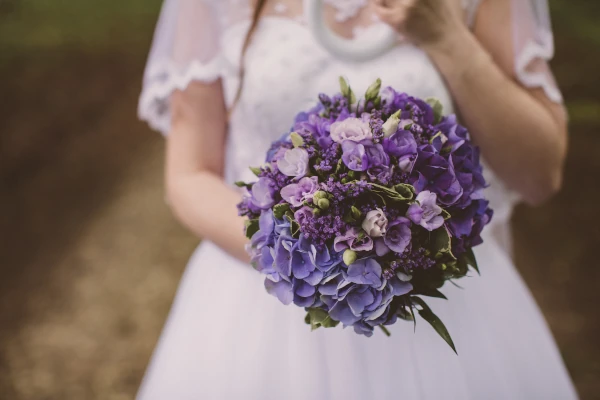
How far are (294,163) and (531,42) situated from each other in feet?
1.89

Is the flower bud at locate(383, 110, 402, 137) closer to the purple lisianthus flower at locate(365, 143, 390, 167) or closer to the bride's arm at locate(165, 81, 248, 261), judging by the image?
the purple lisianthus flower at locate(365, 143, 390, 167)

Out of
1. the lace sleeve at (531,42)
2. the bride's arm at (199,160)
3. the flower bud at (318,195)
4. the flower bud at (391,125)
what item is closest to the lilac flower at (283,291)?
the flower bud at (318,195)

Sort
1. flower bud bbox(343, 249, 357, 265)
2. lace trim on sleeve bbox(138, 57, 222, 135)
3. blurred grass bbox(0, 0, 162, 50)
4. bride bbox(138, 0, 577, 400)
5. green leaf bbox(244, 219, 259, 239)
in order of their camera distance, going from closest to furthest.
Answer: flower bud bbox(343, 249, 357, 265), green leaf bbox(244, 219, 259, 239), bride bbox(138, 0, 577, 400), lace trim on sleeve bbox(138, 57, 222, 135), blurred grass bbox(0, 0, 162, 50)

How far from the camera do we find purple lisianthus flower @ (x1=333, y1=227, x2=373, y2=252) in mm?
599

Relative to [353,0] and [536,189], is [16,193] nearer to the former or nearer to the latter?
[353,0]

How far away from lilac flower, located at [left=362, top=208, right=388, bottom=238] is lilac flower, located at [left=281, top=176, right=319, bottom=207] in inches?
2.7

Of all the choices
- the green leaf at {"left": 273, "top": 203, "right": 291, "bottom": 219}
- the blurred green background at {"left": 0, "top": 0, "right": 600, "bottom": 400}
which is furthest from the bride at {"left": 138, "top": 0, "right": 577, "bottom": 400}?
the blurred green background at {"left": 0, "top": 0, "right": 600, "bottom": 400}

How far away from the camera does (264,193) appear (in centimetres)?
66

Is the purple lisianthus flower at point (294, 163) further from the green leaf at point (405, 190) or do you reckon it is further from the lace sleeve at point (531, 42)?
the lace sleeve at point (531, 42)

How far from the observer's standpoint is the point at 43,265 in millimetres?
2363

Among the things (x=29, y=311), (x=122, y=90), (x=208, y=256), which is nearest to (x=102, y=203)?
(x=29, y=311)

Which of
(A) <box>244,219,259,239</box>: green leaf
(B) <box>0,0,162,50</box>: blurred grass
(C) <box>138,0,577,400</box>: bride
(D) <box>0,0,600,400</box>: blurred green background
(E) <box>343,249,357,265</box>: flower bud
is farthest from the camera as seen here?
(B) <box>0,0,162,50</box>: blurred grass

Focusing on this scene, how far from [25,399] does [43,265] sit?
628 mm

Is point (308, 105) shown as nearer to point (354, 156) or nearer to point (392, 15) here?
point (392, 15)
